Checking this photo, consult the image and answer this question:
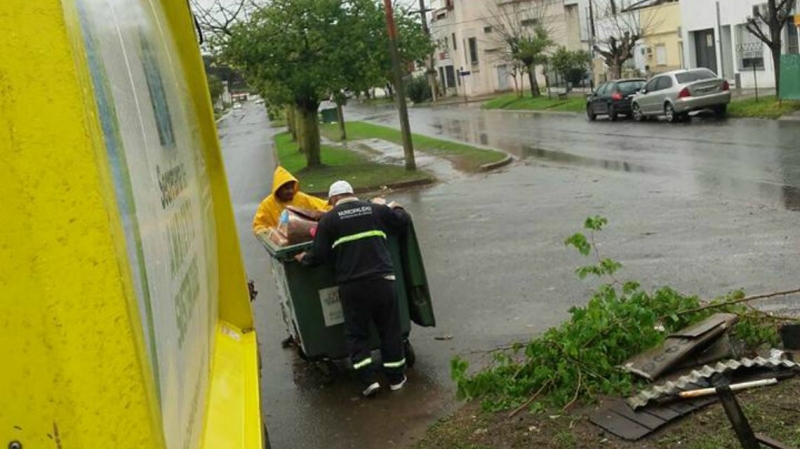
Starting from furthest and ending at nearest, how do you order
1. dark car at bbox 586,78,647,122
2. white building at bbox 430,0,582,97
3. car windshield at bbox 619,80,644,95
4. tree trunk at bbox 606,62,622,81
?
1. white building at bbox 430,0,582,97
2. tree trunk at bbox 606,62,622,81
3. car windshield at bbox 619,80,644,95
4. dark car at bbox 586,78,647,122

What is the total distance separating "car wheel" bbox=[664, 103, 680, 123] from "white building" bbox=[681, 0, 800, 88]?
6637 millimetres

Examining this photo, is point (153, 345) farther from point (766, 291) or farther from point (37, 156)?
point (766, 291)

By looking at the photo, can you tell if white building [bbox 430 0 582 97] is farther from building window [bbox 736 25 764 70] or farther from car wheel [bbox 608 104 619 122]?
car wheel [bbox 608 104 619 122]

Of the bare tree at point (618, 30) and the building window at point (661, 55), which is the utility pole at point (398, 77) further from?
the building window at point (661, 55)

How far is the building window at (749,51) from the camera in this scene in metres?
35.7

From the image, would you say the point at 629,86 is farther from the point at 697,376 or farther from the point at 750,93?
the point at 697,376

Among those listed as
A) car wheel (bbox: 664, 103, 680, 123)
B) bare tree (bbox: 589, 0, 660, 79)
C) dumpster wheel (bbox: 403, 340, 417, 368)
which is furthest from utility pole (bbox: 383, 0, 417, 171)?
bare tree (bbox: 589, 0, 660, 79)

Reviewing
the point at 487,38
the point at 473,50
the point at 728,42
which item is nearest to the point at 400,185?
the point at 728,42

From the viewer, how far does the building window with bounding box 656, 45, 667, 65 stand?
1951 inches

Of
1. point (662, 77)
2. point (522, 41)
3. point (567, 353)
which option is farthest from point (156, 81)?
point (522, 41)

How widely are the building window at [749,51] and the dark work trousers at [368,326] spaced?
3198 cm

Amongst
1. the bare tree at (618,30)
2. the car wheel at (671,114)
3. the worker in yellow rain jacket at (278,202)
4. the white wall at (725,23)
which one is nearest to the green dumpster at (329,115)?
the bare tree at (618,30)

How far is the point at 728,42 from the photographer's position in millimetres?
38344

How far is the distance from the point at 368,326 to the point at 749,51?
33.7 metres
